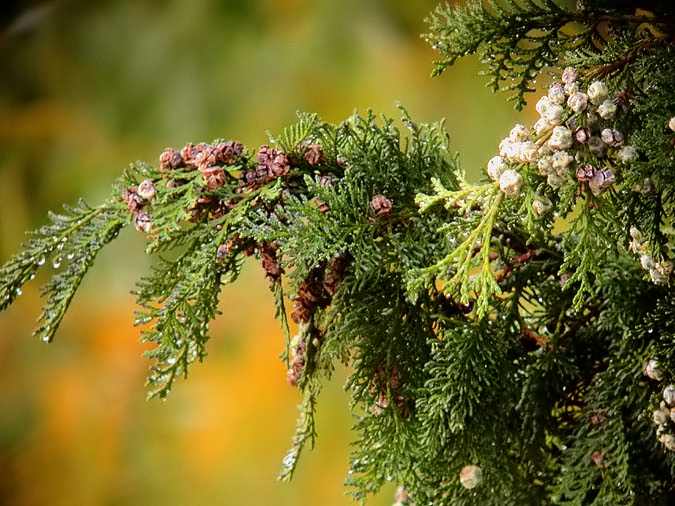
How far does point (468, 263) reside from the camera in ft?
1.63

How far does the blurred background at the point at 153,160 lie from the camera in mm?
1812

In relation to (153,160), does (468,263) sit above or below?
below

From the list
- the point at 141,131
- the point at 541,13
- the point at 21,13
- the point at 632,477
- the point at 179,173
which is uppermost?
the point at 21,13

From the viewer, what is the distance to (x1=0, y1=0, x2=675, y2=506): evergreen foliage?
1.63 feet

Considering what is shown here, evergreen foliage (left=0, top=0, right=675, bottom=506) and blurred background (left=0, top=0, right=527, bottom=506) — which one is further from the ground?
blurred background (left=0, top=0, right=527, bottom=506)

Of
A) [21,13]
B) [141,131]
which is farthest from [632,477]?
[21,13]

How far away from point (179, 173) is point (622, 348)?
341 millimetres

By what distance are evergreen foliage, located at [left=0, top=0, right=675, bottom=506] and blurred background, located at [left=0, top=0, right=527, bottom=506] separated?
1199mm

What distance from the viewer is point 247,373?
5.95 ft

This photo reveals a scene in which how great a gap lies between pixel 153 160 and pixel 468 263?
149 cm

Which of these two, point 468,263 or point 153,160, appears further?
point 153,160

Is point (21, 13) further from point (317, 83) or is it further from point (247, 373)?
point (247, 373)

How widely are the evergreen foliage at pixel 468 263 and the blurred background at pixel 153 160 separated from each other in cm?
120

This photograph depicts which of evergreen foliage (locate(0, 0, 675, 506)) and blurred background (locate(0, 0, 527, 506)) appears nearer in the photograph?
evergreen foliage (locate(0, 0, 675, 506))
